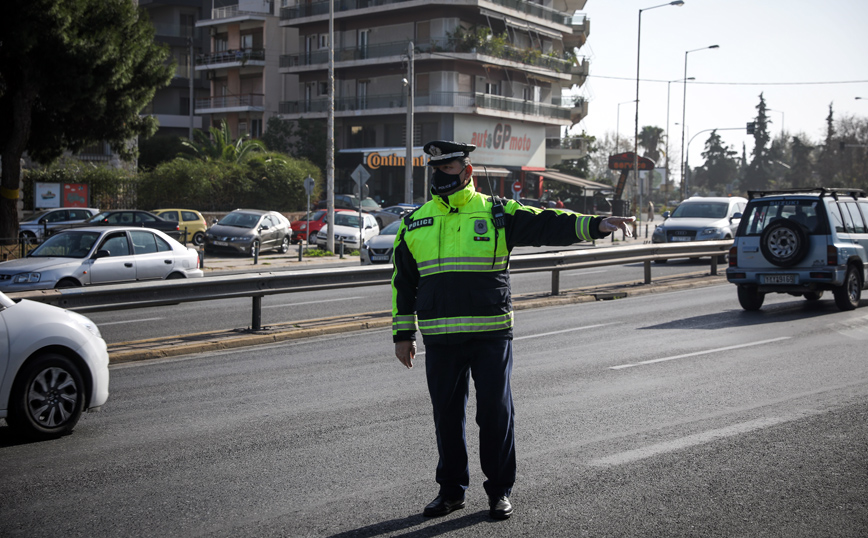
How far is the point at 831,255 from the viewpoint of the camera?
1336 centimetres

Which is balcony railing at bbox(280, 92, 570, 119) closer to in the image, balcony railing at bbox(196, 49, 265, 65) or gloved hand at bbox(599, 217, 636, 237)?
balcony railing at bbox(196, 49, 265, 65)

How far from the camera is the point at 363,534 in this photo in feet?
14.3

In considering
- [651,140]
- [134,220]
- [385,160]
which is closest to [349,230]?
[134,220]

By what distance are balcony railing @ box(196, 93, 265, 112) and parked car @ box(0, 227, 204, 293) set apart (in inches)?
2129

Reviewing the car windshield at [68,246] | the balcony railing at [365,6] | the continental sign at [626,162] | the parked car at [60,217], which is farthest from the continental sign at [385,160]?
the car windshield at [68,246]

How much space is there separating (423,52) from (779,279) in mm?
45747

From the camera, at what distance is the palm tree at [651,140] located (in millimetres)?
115312

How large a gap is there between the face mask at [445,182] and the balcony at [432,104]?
52.9 metres

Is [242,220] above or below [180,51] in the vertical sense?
below

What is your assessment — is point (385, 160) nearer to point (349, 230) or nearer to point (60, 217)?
point (349, 230)

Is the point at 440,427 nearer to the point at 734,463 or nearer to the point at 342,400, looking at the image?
the point at 734,463

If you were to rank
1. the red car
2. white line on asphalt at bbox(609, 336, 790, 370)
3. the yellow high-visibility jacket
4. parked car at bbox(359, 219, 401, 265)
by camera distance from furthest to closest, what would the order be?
the red car, parked car at bbox(359, 219, 401, 265), white line on asphalt at bbox(609, 336, 790, 370), the yellow high-visibility jacket

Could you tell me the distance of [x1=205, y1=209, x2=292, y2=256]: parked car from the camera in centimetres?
2920

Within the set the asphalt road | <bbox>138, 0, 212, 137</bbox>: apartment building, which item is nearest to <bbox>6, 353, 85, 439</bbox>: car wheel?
the asphalt road
